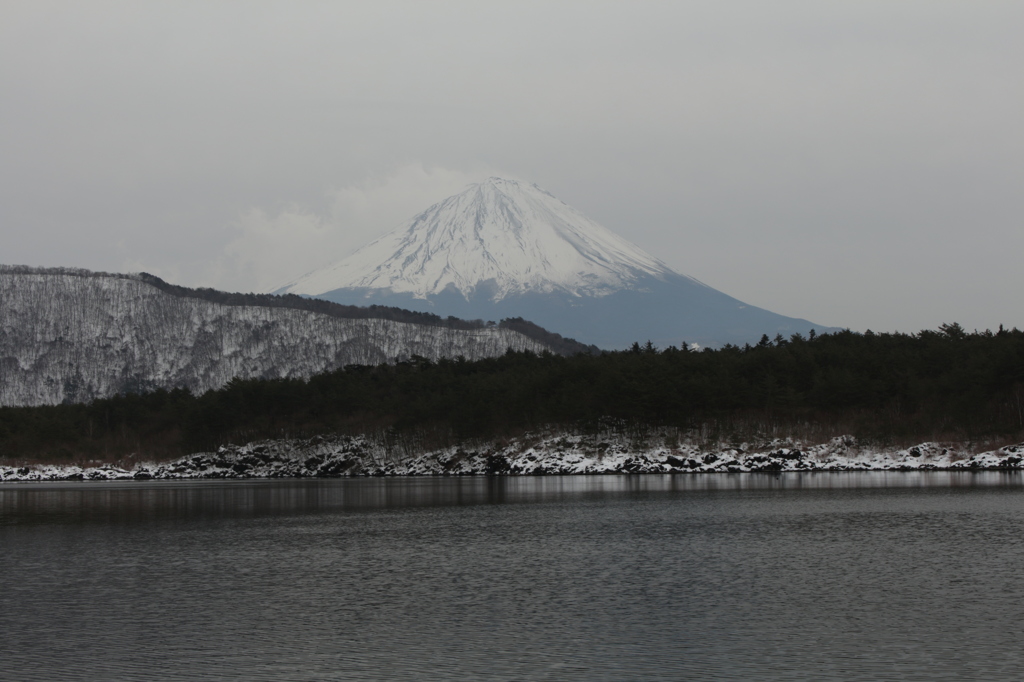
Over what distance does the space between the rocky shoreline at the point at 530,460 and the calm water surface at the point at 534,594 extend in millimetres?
45382

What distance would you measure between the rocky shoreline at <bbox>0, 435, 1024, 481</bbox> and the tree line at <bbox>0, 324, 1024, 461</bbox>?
7.89 feet

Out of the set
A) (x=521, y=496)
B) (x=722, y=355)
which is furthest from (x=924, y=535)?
(x=722, y=355)

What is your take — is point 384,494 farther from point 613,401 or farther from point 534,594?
point 534,594

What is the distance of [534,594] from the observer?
1232 inches

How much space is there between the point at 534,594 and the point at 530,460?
307 ft

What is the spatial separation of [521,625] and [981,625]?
11201 millimetres

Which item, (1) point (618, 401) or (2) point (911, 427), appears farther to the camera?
(1) point (618, 401)

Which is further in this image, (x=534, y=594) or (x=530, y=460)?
(x=530, y=460)

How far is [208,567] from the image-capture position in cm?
3928

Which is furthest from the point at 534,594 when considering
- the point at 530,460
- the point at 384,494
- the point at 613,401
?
the point at 530,460

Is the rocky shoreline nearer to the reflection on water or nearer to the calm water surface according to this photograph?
the reflection on water

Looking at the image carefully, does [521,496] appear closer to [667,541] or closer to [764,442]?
[667,541]

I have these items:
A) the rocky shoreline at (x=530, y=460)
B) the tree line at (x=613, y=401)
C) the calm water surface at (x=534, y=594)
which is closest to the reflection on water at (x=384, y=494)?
the rocky shoreline at (x=530, y=460)

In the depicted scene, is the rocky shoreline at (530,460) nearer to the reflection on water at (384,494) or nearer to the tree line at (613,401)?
the tree line at (613,401)
